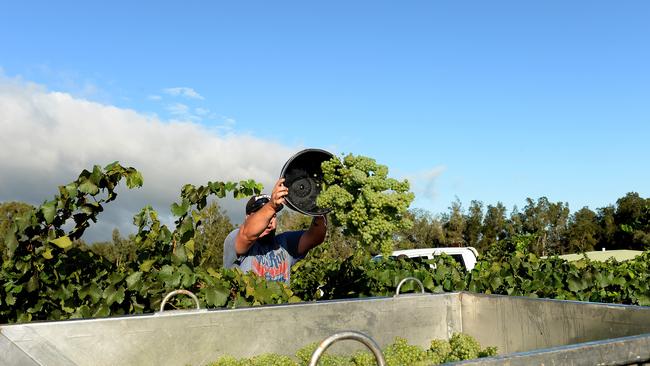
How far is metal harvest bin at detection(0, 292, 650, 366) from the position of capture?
2.95 m

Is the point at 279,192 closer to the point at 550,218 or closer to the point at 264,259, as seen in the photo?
the point at 264,259

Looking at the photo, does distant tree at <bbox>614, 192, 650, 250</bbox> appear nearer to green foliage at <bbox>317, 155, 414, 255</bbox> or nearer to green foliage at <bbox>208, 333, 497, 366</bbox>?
green foliage at <bbox>208, 333, 497, 366</bbox>

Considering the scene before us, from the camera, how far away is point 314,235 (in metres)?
5.44

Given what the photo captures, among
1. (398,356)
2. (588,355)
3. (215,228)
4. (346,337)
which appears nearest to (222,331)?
(398,356)

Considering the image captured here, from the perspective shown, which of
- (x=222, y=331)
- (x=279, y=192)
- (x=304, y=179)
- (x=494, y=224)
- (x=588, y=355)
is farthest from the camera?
(x=494, y=224)

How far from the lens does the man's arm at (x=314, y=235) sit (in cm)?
526

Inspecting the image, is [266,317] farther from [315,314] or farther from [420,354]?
[420,354]

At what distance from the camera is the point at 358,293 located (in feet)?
21.5

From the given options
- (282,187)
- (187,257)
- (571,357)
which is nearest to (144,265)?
(187,257)

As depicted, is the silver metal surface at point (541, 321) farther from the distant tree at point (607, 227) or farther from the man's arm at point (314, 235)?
the distant tree at point (607, 227)

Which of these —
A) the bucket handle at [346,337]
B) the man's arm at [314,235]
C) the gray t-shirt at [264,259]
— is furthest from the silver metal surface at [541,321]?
the bucket handle at [346,337]

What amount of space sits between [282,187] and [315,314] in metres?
1.08

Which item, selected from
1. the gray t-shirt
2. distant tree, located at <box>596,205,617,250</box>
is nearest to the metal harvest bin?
the gray t-shirt

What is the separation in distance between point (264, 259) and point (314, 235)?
571mm
